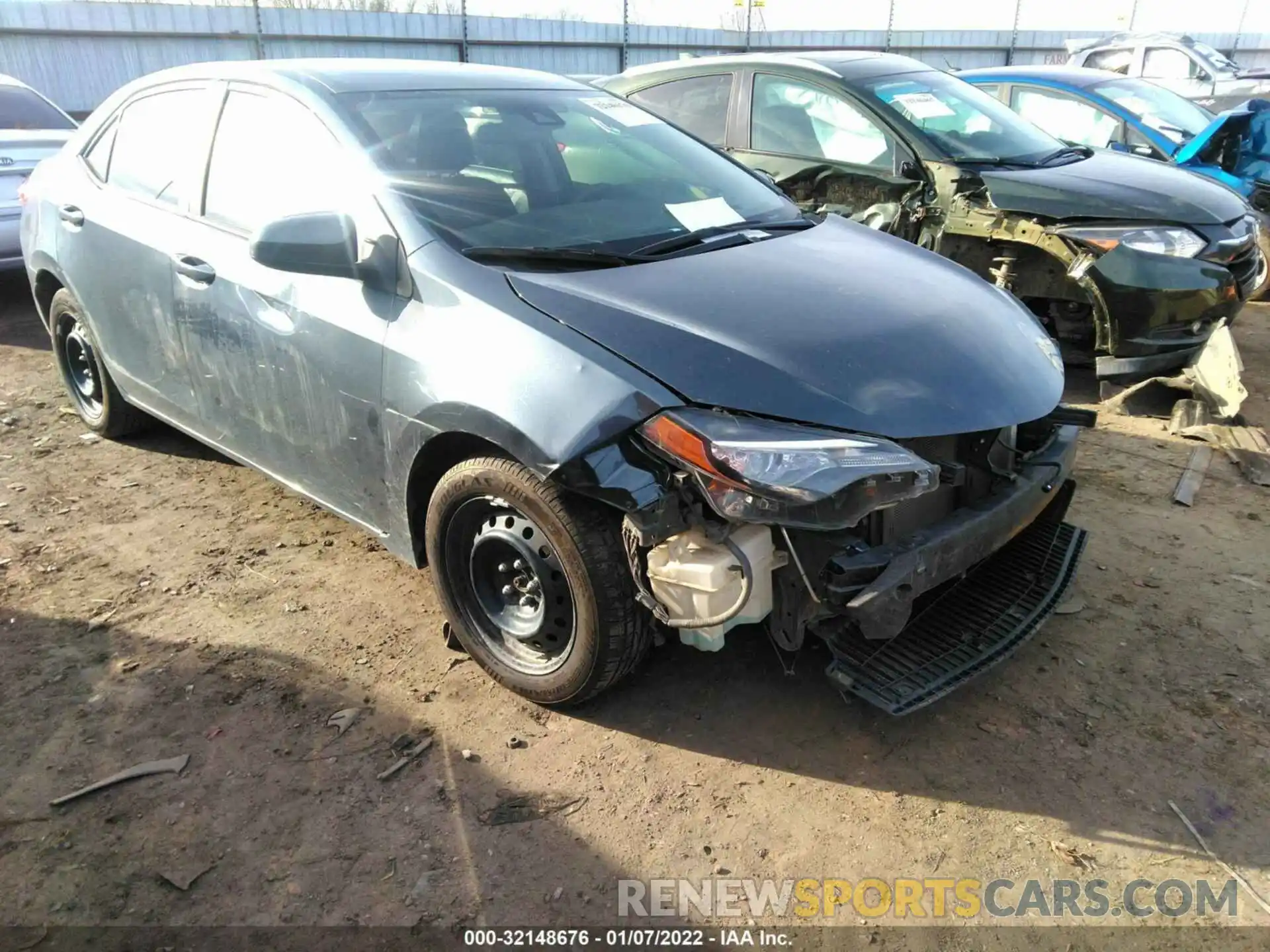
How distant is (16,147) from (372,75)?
5325mm

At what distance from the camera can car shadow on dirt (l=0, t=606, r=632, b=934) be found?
7.07ft

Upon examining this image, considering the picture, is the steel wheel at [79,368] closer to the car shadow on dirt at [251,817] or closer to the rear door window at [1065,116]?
the car shadow on dirt at [251,817]

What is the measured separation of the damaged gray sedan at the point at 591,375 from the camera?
7.46 feet

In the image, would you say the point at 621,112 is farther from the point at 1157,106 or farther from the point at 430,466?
the point at 1157,106

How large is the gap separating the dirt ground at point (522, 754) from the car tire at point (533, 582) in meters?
0.17

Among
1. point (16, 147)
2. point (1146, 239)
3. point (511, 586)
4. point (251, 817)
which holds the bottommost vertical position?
point (251, 817)

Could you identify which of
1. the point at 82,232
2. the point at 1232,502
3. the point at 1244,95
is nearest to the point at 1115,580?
the point at 1232,502

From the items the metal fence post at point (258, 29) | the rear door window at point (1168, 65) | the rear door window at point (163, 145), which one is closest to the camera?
the rear door window at point (163, 145)

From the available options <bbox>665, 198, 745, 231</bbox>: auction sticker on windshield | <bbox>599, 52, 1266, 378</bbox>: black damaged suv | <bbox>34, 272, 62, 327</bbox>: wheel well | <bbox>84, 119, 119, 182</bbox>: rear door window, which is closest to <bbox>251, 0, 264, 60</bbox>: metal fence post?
<bbox>599, 52, 1266, 378</bbox>: black damaged suv

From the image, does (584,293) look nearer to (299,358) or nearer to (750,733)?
(299,358)

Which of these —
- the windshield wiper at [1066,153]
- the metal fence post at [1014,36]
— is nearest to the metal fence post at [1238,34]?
the metal fence post at [1014,36]

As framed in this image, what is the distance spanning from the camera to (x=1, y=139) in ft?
22.4

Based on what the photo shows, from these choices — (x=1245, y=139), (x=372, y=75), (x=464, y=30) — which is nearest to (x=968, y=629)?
(x=372, y=75)

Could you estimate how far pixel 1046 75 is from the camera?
→ 763 centimetres
